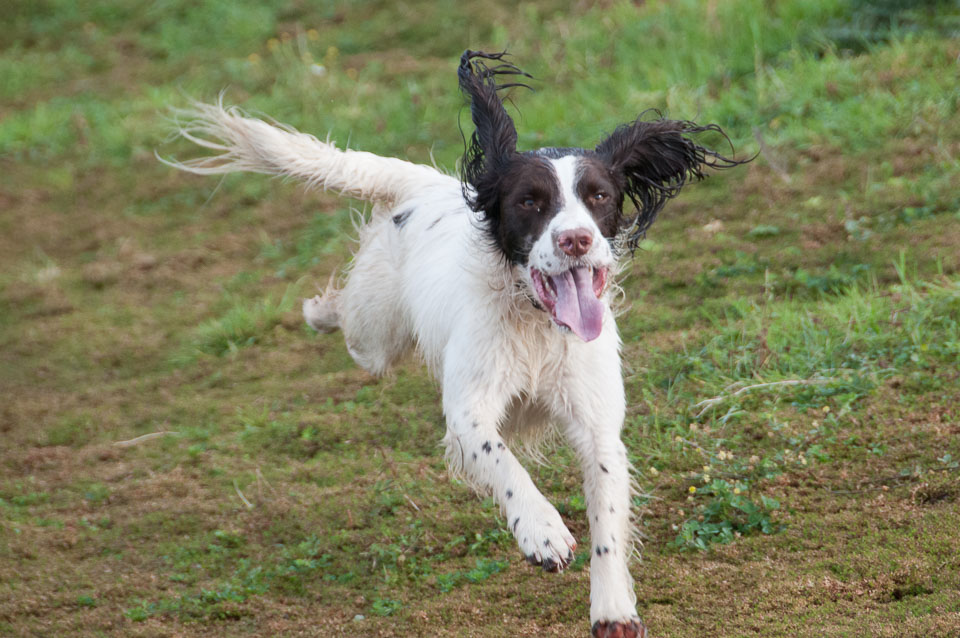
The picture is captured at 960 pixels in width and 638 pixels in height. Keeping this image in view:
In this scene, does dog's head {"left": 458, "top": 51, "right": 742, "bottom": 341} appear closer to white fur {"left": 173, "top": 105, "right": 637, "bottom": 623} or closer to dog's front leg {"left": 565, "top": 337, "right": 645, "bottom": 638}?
white fur {"left": 173, "top": 105, "right": 637, "bottom": 623}

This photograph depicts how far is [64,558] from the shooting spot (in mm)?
4520

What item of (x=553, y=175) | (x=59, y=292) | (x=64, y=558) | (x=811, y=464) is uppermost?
(x=553, y=175)

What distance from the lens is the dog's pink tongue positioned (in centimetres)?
352

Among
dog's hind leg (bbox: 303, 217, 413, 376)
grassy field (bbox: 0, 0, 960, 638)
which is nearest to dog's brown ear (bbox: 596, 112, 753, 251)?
grassy field (bbox: 0, 0, 960, 638)

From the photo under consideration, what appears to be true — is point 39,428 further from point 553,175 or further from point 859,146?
point 859,146

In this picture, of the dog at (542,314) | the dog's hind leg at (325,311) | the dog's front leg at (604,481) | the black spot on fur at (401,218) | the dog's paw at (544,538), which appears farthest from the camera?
the dog's hind leg at (325,311)

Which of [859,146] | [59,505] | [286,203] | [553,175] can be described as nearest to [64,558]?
[59,505]

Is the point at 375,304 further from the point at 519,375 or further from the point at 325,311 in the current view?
the point at 519,375

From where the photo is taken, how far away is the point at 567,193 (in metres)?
3.58

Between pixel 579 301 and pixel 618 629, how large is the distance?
1.01 meters

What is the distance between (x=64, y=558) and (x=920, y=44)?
634 cm

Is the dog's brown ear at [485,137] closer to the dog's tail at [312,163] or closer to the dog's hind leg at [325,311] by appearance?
the dog's tail at [312,163]

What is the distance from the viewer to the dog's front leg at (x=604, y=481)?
131 inches

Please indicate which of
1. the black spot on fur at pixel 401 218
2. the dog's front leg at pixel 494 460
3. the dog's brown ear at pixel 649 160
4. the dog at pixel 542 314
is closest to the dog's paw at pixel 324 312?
the black spot on fur at pixel 401 218
